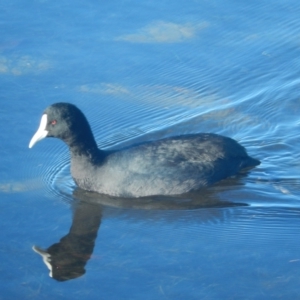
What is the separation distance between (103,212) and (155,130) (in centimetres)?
162

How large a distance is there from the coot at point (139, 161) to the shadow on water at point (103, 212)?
0.08 meters

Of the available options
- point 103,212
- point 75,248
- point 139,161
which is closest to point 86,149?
point 139,161

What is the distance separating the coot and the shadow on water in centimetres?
8

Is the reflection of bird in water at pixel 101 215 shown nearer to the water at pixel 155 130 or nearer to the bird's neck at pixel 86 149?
the water at pixel 155 130

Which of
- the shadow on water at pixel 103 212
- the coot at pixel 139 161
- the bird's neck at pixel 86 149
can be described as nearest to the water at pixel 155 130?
the shadow on water at pixel 103 212

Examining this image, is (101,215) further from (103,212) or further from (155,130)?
(155,130)

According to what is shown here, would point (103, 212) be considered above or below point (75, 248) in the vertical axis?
above

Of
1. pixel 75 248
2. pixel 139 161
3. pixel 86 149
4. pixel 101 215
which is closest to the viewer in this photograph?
pixel 75 248

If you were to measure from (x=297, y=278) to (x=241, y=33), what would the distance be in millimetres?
4883

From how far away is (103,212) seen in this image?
7.86 m

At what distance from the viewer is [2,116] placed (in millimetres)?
9195

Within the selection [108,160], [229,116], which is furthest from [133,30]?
[108,160]

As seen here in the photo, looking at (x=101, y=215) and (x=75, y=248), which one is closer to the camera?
(x=75, y=248)

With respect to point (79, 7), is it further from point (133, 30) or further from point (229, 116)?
point (229, 116)
